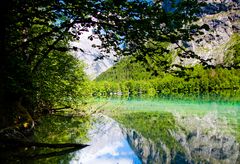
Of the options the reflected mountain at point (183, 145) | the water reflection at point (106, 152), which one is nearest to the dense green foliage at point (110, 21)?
the water reflection at point (106, 152)

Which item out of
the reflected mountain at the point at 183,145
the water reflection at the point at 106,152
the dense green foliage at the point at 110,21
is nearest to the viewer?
the dense green foliage at the point at 110,21

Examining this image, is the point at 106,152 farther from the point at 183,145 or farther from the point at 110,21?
the point at 110,21

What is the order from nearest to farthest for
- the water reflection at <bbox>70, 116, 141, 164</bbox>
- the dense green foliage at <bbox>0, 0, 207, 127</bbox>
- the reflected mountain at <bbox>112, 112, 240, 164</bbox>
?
the dense green foliage at <bbox>0, 0, 207, 127</bbox>, the water reflection at <bbox>70, 116, 141, 164</bbox>, the reflected mountain at <bbox>112, 112, 240, 164</bbox>

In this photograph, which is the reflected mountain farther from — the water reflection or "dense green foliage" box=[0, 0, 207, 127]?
"dense green foliage" box=[0, 0, 207, 127]

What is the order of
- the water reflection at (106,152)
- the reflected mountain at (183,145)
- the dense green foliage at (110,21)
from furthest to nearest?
1. the reflected mountain at (183,145)
2. the water reflection at (106,152)
3. the dense green foliage at (110,21)

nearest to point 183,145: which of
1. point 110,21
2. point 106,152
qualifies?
point 106,152

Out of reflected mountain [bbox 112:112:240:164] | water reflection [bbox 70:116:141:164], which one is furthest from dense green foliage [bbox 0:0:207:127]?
reflected mountain [bbox 112:112:240:164]

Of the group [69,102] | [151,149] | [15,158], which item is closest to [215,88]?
[69,102]

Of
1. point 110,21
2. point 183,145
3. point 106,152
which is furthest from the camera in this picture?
point 106,152

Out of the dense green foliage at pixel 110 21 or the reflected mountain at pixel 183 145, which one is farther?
the reflected mountain at pixel 183 145

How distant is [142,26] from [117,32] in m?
1.34

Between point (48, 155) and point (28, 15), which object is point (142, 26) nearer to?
point (28, 15)

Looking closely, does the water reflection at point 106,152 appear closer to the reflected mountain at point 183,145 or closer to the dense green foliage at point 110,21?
the reflected mountain at point 183,145

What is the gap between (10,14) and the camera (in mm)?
11195
